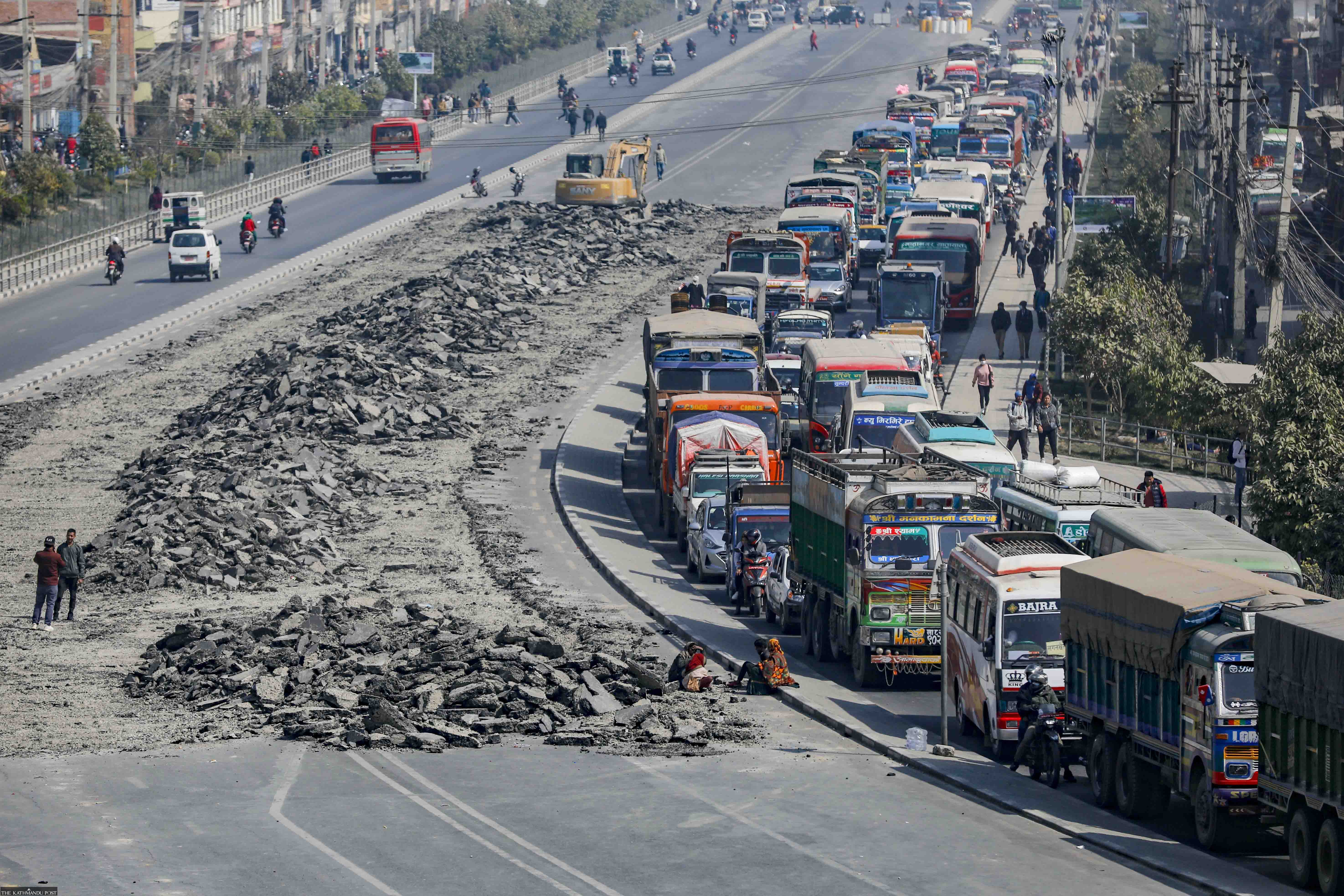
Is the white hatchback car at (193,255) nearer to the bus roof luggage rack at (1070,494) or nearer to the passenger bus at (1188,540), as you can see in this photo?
the bus roof luggage rack at (1070,494)

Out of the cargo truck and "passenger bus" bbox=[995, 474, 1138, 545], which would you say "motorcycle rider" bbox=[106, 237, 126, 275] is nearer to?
"passenger bus" bbox=[995, 474, 1138, 545]

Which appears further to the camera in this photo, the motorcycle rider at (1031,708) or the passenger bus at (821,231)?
the passenger bus at (821,231)

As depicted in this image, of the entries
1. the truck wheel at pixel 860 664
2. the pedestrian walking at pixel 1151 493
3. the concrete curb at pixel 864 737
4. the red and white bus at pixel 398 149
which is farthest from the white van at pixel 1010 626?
the red and white bus at pixel 398 149

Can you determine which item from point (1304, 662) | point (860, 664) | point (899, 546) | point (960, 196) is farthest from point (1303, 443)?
point (960, 196)

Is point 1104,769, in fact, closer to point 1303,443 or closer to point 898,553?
point 898,553

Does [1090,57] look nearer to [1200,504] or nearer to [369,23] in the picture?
[369,23]

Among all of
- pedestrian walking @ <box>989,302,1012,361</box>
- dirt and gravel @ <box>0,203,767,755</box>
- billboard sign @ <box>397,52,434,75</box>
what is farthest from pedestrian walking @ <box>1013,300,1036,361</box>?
billboard sign @ <box>397,52,434,75</box>

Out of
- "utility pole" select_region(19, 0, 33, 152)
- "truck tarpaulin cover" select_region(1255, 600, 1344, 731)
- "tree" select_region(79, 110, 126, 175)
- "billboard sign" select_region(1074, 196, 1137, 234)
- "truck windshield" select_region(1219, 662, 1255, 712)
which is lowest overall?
"truck windshield" select_region(1219, 662, 1255, 712)
